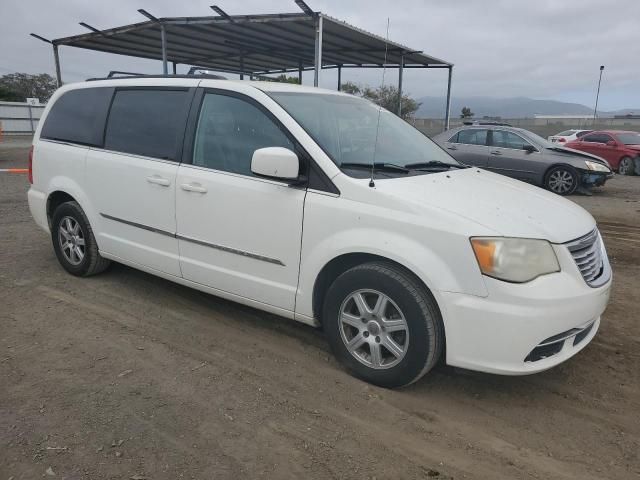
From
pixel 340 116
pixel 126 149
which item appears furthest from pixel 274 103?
pixel 126 149

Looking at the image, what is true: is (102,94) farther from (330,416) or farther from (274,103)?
(330,416)

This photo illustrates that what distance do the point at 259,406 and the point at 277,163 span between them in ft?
4.70

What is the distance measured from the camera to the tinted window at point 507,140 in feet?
38.2

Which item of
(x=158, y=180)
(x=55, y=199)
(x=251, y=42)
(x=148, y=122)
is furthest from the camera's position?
(x=251, y=42)

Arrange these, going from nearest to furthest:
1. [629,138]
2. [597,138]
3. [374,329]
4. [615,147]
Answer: [374,329]
[615,147]
[629,138]
[597,138]

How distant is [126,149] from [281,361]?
222 cm

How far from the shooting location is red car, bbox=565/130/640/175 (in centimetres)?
1612

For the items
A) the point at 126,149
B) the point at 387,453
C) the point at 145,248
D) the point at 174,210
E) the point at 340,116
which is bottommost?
the point at 387,453

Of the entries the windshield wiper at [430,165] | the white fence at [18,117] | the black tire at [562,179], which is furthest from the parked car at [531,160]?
the white fence at [18,117]

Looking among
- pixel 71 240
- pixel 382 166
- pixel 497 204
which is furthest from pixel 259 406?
pixel 71 240

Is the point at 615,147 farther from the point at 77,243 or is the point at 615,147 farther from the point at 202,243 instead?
the point at 77,243

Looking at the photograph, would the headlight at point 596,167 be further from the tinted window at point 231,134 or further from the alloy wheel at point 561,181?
the tinted window at point 231,134

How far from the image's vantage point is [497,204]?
3.06 meters

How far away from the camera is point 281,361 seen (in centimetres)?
342
